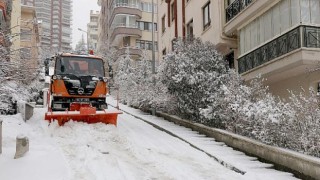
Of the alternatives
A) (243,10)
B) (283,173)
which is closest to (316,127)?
(283,173)

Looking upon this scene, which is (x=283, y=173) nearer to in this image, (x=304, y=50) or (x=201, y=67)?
(x=304, y=50)

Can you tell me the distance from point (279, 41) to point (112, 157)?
344 inches

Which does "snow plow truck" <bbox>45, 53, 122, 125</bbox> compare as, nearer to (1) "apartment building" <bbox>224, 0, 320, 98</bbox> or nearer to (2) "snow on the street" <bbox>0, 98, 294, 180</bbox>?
(2) "snow on the street" <bbox>0, 98, 294, 180</bbox>

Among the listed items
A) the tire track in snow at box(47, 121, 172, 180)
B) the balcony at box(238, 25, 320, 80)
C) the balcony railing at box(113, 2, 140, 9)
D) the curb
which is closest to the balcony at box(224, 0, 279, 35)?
the balcony at box(238, 25, 320, 80)

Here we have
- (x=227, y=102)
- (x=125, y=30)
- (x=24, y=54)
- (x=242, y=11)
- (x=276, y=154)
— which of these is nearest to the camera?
(x=276, y=154)

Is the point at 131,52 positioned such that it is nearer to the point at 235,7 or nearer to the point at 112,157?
the point at 235,7

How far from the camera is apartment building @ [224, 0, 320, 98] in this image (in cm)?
1382

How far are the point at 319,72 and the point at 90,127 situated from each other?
8484 mm

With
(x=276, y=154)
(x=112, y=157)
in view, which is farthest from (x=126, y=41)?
(x=276, y=154)

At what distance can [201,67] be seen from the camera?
1576 centimetres

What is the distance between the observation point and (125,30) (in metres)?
52.3

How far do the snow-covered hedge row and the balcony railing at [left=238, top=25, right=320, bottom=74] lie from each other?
50.2 inches

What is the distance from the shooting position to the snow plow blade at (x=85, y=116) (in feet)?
41.7

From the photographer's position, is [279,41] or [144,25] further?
[144,25]
